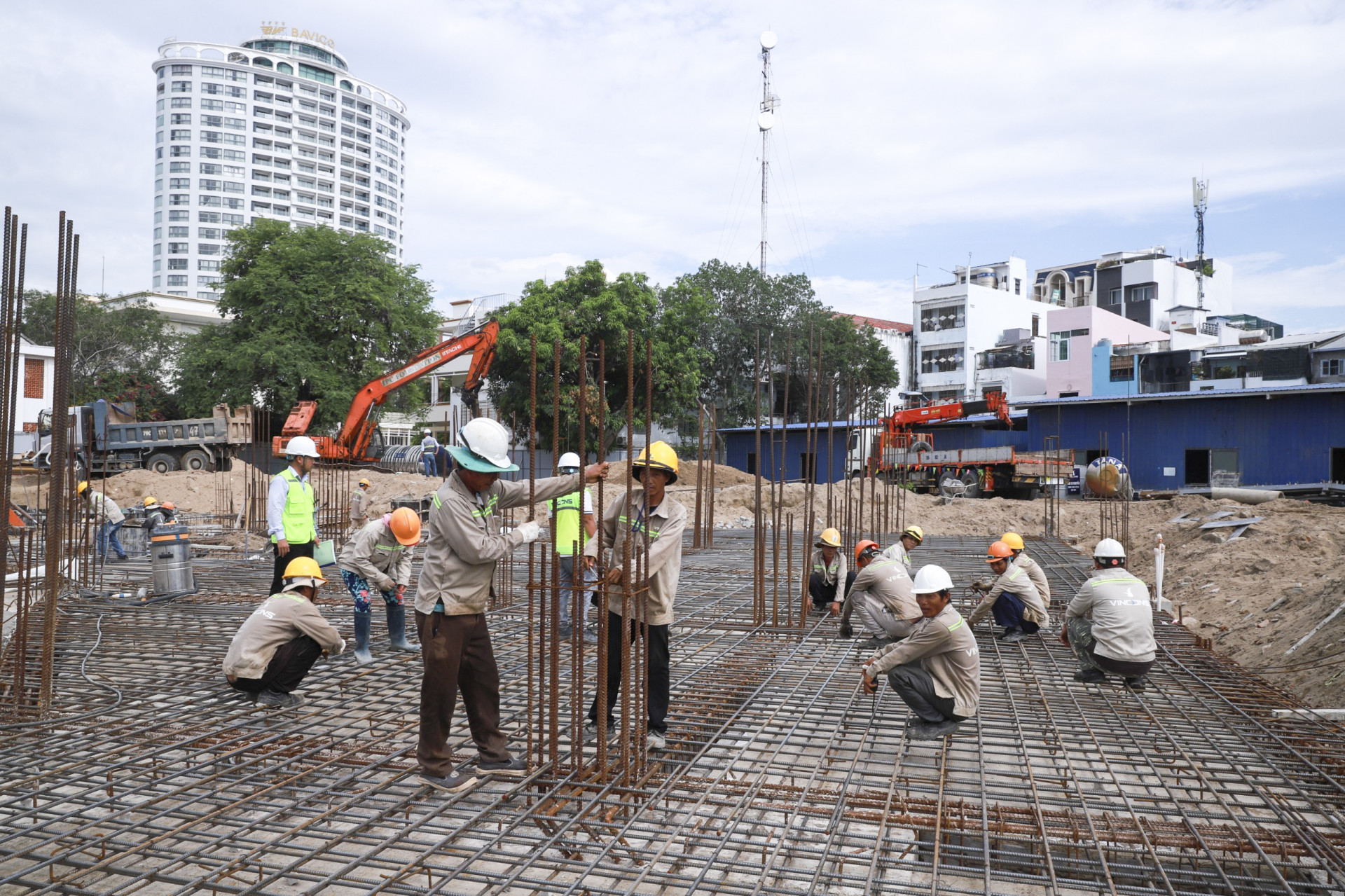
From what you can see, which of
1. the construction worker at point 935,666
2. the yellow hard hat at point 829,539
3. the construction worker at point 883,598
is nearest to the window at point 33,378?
the yellow hard hat at point 829,539

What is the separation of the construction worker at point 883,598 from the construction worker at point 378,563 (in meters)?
2.72

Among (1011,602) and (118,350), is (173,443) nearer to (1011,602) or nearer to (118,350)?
(118,350)

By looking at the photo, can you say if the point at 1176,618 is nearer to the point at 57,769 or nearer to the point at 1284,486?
the point at 57,769

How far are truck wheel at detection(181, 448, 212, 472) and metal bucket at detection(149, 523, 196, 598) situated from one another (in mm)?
13727

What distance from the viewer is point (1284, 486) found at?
62.0 ft

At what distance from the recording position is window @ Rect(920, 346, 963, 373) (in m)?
35.3

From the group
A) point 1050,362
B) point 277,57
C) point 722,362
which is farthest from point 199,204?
point 1050,362

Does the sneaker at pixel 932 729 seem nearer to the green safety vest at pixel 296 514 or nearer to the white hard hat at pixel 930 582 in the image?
the white hard hat at pixel 930 582

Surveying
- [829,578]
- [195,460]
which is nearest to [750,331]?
[195,460]

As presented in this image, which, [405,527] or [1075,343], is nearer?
[405,527]

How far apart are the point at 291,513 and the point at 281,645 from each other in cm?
177

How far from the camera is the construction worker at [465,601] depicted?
3240 mm

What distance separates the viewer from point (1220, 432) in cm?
2184

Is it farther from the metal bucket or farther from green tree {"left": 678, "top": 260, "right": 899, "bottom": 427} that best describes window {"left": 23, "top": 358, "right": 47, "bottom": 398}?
the metal bucket
